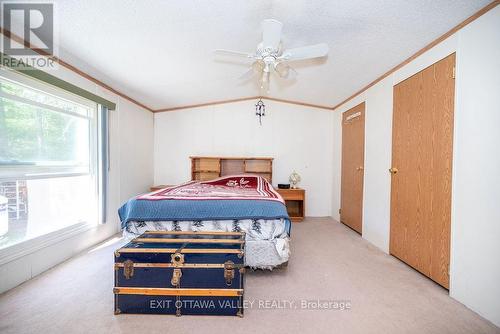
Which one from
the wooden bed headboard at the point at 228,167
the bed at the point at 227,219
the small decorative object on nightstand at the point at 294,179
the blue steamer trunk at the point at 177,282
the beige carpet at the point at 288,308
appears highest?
the wooden bed headboard at the point at 228,167

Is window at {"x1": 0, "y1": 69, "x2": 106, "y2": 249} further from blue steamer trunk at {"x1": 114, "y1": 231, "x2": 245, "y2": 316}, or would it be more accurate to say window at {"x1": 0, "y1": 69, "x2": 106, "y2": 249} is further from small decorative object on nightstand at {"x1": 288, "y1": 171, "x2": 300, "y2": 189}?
small decorative object on nightstand at {"x1": 288, "y1": 171, "x2": 300, "y2": 189}

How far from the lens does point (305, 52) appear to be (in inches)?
76.9

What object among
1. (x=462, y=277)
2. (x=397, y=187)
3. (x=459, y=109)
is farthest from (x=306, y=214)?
(x=459, y=109)

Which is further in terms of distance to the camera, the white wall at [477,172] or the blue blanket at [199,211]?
the blue blanket at [199,211]

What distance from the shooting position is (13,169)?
190 centimetres

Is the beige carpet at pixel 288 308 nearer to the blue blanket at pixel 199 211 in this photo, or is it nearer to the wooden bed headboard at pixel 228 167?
the blue blanket at pixel 199 211

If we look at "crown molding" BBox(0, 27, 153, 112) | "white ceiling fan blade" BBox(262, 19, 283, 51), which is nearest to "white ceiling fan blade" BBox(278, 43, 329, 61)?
"white ceiling fan blade" BBox(262, 19, 283, 51)

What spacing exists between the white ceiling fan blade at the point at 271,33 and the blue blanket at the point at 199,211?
138cm

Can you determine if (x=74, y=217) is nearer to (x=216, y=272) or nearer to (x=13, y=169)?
(x=13, y=169)

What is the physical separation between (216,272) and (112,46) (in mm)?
2294

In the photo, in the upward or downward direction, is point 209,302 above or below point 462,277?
below

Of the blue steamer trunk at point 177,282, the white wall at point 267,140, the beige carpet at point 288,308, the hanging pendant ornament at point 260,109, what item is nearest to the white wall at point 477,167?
the beige carpet at point 288,308

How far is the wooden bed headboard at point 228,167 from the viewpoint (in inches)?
172

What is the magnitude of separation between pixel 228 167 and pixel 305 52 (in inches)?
113
